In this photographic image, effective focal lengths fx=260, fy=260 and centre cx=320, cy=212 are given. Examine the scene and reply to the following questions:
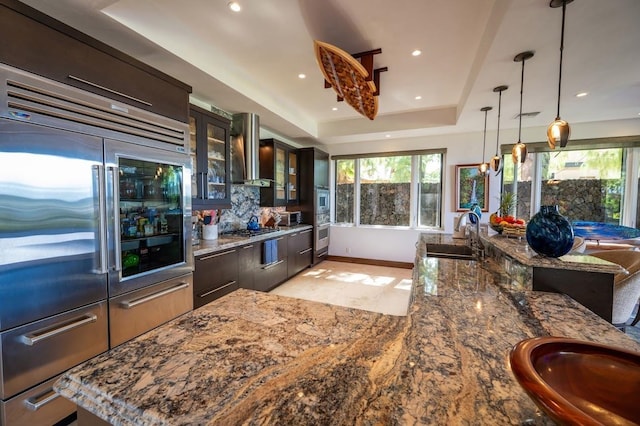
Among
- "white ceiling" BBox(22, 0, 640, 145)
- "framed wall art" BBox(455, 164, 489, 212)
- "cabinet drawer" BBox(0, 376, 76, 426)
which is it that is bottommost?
"cabinet drawer" BBox(0, 376, 76, 426)

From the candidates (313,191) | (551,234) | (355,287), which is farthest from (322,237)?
(551,234)

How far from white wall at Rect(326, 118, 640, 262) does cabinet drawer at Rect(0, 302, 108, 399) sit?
4.53m

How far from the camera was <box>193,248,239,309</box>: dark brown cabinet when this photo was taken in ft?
8.20

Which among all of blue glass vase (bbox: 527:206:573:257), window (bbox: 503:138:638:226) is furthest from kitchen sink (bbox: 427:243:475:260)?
window (bbox: 503:138:638:226)

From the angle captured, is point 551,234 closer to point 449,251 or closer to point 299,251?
point 449,251

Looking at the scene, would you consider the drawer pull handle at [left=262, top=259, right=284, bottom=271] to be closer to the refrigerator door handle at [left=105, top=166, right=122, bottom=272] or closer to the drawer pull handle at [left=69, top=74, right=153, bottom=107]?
the refrigerator door handle at [left=105, top=166, right=122, bottom=272]

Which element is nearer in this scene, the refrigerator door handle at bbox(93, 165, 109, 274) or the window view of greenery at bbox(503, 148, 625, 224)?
the refrigerator door handle at bbox(93, 165, 109, 274)

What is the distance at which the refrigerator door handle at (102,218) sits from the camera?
1598 mm

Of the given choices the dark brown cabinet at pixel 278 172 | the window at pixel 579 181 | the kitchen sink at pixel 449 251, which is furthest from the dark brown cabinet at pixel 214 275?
the window at pixel 579 181

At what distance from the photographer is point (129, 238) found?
74.2 inches

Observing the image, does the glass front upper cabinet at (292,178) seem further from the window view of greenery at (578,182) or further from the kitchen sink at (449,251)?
the window view of greenery at (578,182)

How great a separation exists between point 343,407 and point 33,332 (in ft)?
5.78

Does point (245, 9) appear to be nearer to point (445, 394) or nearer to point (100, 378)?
point (100, 378)

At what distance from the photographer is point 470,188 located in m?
4.74
